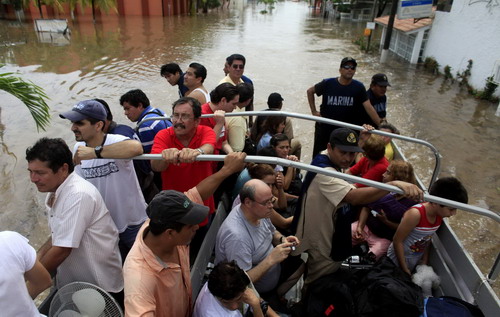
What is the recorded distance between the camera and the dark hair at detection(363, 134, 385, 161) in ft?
11.7

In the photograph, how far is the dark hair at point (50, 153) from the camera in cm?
204

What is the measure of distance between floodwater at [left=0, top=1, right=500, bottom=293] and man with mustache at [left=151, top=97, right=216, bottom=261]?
3655 mm

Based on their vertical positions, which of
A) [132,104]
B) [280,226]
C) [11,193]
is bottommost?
[11,193]

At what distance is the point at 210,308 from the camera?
6.84 feet

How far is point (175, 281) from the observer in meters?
1.91

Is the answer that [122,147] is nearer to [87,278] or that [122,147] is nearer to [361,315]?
[87,278]

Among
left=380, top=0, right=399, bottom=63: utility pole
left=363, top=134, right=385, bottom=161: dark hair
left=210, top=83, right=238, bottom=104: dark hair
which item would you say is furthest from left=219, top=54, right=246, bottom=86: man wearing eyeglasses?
left=380, top=0, right=399, bottom=63: utility pole

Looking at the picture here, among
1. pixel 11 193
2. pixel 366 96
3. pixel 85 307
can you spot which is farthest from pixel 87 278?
pixel 11 193

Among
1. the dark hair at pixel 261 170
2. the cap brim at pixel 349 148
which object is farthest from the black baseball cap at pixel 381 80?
the cap brim at pixel 349 148

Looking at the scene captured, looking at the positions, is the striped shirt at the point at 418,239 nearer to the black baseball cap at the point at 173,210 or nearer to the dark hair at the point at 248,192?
the dark hair at the point at 248,192

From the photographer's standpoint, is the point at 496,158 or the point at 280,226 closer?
the point at 280,226

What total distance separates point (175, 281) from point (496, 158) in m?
9.47

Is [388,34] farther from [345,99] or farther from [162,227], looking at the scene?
[162,227]

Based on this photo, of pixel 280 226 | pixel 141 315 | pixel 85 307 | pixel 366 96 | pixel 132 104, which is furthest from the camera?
pixel 366 96
